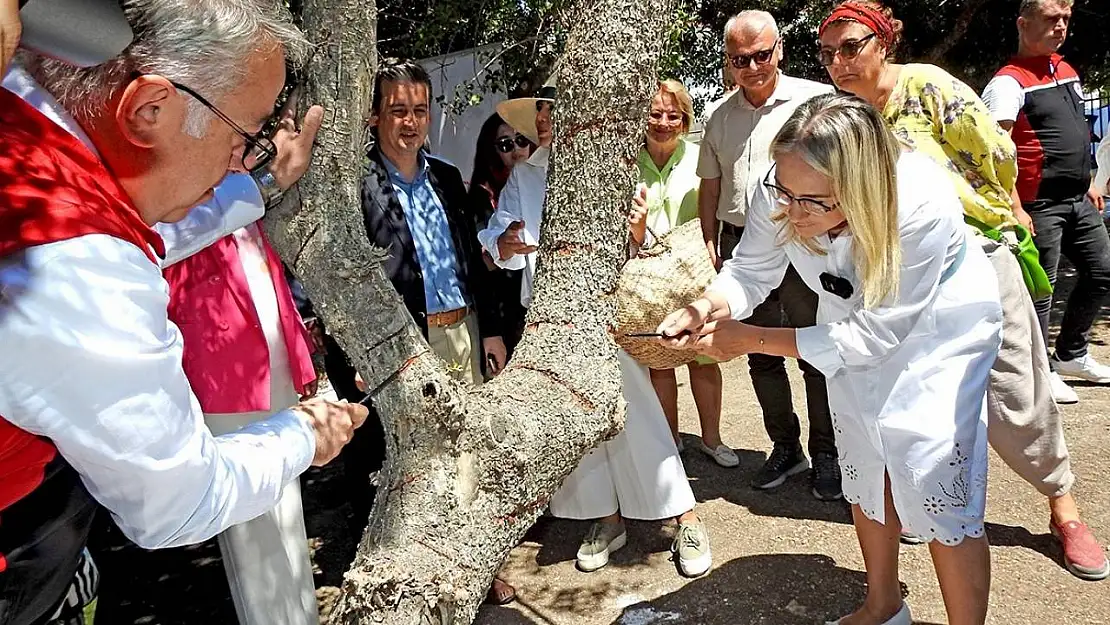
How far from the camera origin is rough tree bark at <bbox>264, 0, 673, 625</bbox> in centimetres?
198

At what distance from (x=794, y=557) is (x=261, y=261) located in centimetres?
249

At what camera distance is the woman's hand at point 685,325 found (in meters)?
2.82

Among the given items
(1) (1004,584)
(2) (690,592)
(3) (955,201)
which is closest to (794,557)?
(2) (690,592)

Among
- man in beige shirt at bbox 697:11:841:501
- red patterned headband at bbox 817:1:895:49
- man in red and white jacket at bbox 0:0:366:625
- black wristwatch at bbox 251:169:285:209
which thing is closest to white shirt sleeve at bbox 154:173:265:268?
black wristwatch at bbox 251:169:285:209

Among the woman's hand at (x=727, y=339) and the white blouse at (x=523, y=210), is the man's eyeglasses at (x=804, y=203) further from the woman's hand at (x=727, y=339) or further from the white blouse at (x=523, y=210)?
the white blouse at (x=523, y=210)

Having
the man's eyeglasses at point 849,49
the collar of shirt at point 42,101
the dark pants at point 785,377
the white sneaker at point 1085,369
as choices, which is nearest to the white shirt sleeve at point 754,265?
the man's eyeglasses at point 849,49

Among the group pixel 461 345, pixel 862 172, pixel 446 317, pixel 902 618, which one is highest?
pixel 862 172

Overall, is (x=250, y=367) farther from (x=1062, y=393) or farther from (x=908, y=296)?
(x=1062, y=393)

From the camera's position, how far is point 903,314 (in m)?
2.53

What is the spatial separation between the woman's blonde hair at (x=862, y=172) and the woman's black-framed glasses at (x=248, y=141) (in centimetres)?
148

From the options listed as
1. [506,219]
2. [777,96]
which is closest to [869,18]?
[777,96]

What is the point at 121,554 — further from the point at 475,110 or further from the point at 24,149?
the point at 475,110

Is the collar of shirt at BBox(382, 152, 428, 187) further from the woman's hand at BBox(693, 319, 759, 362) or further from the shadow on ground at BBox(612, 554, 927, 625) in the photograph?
the shadow on ground at BBox(612, 554, 927, 625)

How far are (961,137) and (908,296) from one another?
1.20 meters
